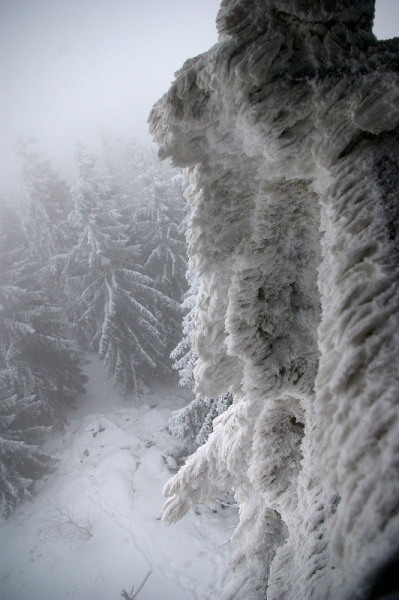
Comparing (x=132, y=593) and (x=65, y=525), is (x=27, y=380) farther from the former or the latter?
(x=132, y=593)

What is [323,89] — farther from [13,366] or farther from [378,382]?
[13,366]

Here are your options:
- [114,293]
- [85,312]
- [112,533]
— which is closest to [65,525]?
[112,533]

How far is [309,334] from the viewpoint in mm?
2898

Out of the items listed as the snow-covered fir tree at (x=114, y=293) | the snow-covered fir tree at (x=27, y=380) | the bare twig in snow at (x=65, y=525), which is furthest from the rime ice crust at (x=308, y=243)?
the snow-covered fir tree at (x=27, y=380)

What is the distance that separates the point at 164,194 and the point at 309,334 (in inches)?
725

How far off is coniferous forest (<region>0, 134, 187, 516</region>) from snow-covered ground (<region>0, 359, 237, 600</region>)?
162 cm

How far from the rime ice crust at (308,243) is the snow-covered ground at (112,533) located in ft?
39.5

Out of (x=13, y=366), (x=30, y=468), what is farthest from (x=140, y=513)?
(x=13, y=366)

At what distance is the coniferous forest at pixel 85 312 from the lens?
17250mm

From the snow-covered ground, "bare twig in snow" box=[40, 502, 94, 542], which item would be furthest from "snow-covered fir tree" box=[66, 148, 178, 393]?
"bare twig in snow" box=[40, 502, 94, 542]

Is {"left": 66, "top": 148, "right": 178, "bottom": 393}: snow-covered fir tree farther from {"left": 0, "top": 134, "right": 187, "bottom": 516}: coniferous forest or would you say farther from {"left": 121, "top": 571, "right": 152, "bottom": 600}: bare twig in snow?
{"left": 121, "top": 571, "right": 152, "bottom": 600}: bare twig in snow

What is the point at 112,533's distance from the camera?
542 inches

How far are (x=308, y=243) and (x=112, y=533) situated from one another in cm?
1565

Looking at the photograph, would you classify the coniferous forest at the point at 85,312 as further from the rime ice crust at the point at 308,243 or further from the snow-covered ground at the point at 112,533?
the rime ice crust at the point at 308,243
